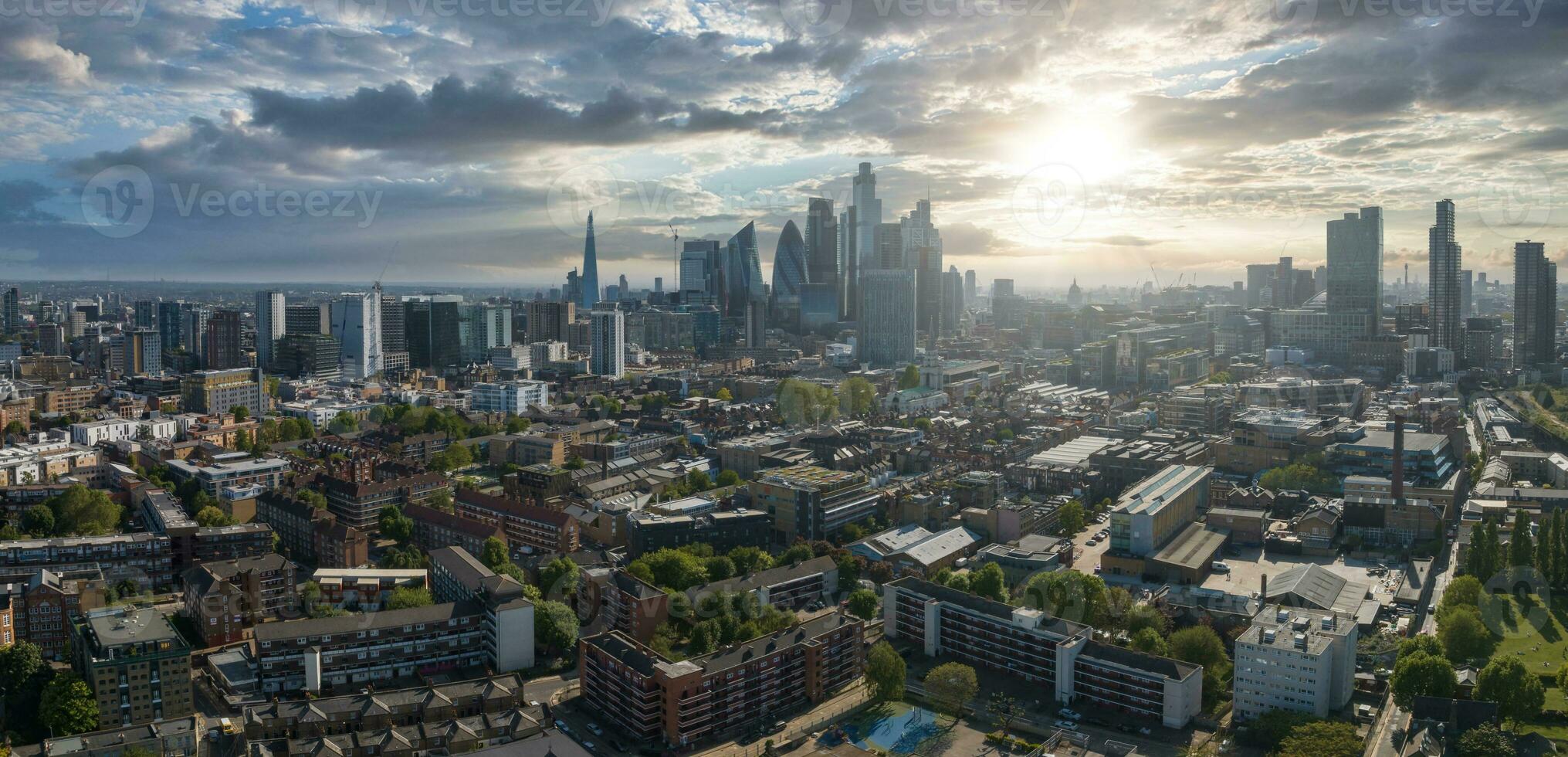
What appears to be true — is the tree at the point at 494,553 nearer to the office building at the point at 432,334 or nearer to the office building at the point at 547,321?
the office building at the point at 432,334

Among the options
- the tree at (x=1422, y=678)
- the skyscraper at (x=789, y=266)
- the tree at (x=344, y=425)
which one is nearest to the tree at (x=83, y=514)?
the tree at (x=344, y=425)

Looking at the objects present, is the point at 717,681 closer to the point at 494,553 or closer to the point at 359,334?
the point at 494,553

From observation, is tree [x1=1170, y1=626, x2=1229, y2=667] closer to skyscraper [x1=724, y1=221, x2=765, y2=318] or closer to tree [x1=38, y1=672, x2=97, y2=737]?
tree [x1=38, y1=672, x2=97, y2=737]

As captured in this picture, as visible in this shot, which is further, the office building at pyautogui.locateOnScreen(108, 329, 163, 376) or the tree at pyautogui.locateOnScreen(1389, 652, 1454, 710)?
the office building at pyautogui.locateOnScreen(108, 329, 163, 376)

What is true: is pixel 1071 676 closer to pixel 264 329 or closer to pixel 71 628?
pixel 71 628

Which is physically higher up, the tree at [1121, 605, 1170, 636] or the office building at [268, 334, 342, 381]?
the office building at [268, 334, 342, 381]

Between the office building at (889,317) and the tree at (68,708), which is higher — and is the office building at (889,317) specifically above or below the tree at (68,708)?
above

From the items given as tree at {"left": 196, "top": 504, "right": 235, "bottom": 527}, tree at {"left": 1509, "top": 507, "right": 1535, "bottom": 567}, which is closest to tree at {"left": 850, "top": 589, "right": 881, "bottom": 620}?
tree at {"left": 1509, "top": 507, "right": 1535, "bottom": 567}
